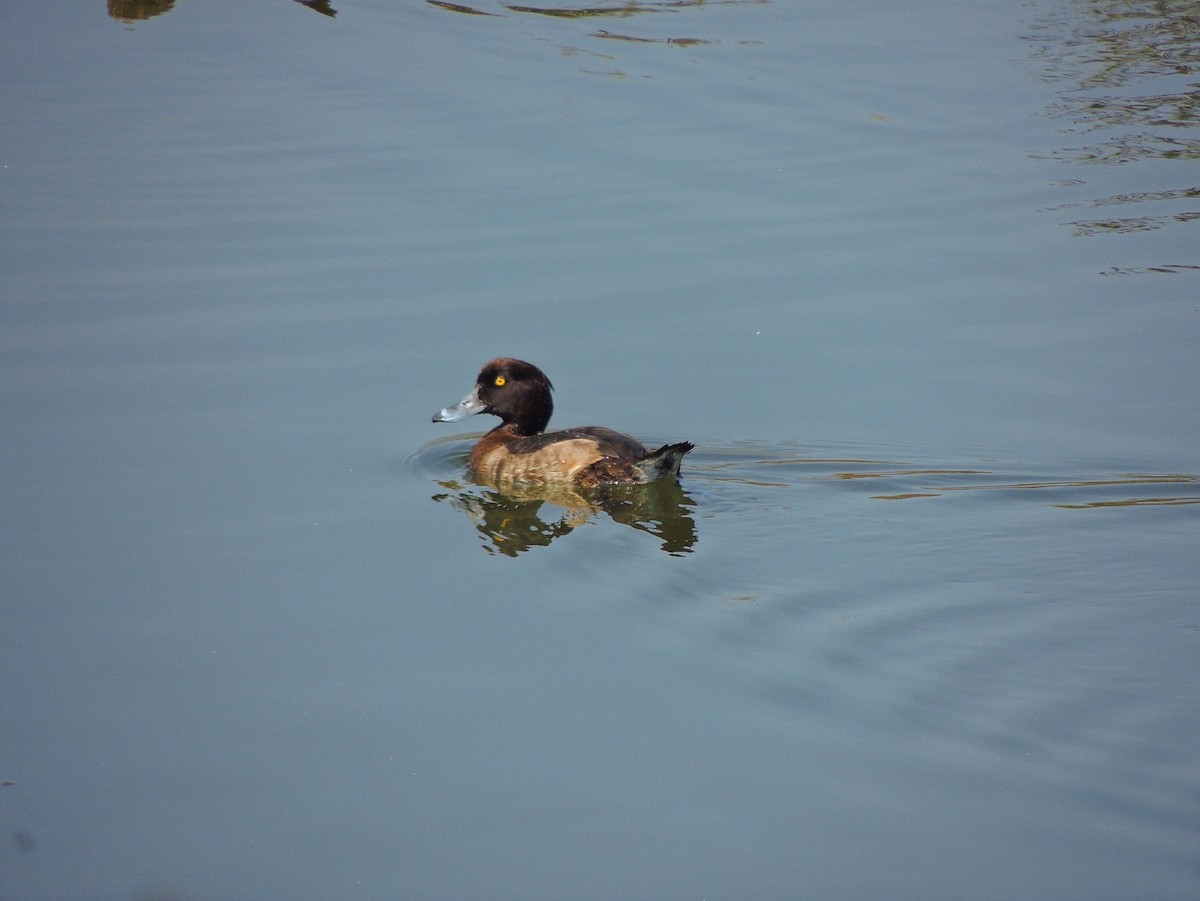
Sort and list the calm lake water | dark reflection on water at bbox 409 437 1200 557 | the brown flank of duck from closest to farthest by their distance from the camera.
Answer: the calm lake water, dark reflection on water at bbox 409 437 1200 557, the brown flank of duck

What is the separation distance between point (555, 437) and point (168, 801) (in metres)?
3.92

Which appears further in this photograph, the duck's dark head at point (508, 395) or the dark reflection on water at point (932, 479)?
the duck's dark head at point (508, 395)

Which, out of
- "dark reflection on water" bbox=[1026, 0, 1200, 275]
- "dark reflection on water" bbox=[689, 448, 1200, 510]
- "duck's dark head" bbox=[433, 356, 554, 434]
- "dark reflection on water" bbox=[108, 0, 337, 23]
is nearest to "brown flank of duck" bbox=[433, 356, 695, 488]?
"duck's dark head" bbox=[433, 356, 554, 434]

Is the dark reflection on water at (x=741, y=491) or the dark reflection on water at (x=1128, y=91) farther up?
the dark reflection on water at (x=1128, y=91)

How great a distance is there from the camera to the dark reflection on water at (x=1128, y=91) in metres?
12.0

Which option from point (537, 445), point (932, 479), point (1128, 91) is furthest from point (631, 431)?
point (1128, 91)

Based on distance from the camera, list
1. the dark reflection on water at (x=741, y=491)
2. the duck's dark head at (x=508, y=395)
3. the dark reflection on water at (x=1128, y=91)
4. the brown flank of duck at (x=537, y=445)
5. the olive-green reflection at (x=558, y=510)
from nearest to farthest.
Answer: the olive-green reflection at (x=558, y=510)
the dark reflection on water at (x=741, y=491)
the brown flank of duck at (x=537, y=445)
the duck's dark head at (x=508, y=395)
the dark reflection on water at (x=1128, y=91)

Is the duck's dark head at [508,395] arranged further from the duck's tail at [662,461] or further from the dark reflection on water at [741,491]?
the duck's tail at [662,461]

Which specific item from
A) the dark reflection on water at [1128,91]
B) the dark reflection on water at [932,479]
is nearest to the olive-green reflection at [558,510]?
the dark reflection on water at [932,479]

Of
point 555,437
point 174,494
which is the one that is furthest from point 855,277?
point 174,494

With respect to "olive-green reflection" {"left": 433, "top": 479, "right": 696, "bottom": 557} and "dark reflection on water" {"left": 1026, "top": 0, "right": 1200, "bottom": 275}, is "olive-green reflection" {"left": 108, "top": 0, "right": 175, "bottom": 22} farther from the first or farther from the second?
"olive-green reflection" {"left": 433, "top": 479, "right": 696, "bottom": 557}

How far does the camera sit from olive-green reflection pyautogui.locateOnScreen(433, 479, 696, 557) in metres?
7.66

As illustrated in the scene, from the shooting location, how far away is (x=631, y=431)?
9039mm

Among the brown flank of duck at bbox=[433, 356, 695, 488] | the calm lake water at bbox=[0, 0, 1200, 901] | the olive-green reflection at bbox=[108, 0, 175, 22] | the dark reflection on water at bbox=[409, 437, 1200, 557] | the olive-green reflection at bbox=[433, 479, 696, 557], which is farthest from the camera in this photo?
the olive-green reflection at bbox=[108, 0, 175, 22]
